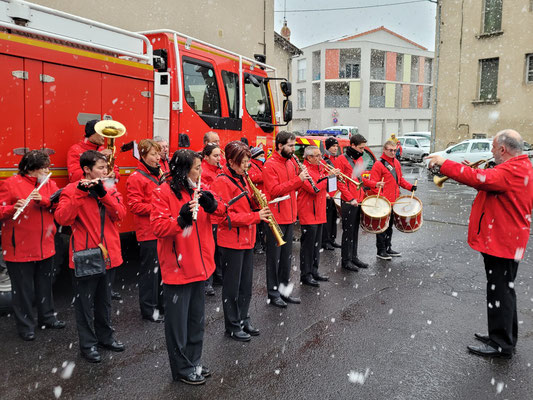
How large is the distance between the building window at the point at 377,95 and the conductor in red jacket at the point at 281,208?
4686cm

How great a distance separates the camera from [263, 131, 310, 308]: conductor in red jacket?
18.4 feet

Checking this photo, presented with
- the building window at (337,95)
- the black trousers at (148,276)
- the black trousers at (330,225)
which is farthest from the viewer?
the building window at (337,95)

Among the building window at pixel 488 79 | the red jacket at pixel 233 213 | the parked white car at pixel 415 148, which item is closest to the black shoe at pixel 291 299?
the red jacket at pixel 233 213

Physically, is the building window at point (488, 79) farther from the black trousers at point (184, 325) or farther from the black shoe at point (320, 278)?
the black trousers at point (184, 325)

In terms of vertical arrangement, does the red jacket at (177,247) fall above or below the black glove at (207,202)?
below

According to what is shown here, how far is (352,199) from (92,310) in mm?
4207

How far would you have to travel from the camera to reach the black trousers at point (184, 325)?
379cm

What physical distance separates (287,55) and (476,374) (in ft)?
71.3

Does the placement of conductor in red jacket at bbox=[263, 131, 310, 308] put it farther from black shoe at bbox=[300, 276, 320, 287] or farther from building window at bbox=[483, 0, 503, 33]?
building window at bbox=[483, 0, 503, 33]

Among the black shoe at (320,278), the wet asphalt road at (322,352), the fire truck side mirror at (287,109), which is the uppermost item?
the fire truck side mirror at (287,109)

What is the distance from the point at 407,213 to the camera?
7.58 metres

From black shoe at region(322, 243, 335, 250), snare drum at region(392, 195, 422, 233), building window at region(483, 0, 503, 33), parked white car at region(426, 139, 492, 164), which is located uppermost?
building window at region(483, 0, 503, 33)

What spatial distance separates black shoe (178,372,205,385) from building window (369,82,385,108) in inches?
1940

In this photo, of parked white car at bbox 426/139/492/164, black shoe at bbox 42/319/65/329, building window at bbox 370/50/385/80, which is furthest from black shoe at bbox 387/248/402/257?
building window at bbox 370/50/385/80
